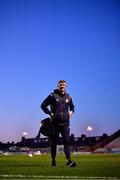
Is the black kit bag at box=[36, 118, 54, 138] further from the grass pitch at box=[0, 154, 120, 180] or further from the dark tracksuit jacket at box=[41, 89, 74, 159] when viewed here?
the grass pitch at box=[0, 154, 120, 180]

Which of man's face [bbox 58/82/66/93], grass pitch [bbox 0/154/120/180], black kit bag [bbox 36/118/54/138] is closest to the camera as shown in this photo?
grass pitch [bbox 0/154/120/180]

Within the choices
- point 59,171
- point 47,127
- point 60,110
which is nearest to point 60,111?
point 60,110

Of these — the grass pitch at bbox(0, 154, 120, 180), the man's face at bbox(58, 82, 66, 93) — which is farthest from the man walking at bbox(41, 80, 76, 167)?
the grass pitch at bbox(0, 154, 120, 180)

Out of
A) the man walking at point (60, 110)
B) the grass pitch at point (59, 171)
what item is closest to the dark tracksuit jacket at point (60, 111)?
the man walking at point (60, 110)

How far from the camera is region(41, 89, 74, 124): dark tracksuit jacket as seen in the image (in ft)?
35.3

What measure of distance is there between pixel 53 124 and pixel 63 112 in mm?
382

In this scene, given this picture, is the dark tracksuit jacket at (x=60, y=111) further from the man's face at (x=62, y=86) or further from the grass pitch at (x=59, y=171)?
the grass pitch at (x=59, y=171)

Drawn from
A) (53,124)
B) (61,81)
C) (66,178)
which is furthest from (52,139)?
(66,178)

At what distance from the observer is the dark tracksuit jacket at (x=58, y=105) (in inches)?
424

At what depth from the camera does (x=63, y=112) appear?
10.8m

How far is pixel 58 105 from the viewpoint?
1079cm

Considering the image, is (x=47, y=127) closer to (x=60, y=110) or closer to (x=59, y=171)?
(x=60, y=110)

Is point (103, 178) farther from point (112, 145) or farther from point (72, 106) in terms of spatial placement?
point (112, 145)

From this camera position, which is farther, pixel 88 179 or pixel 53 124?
pixel 53 124
